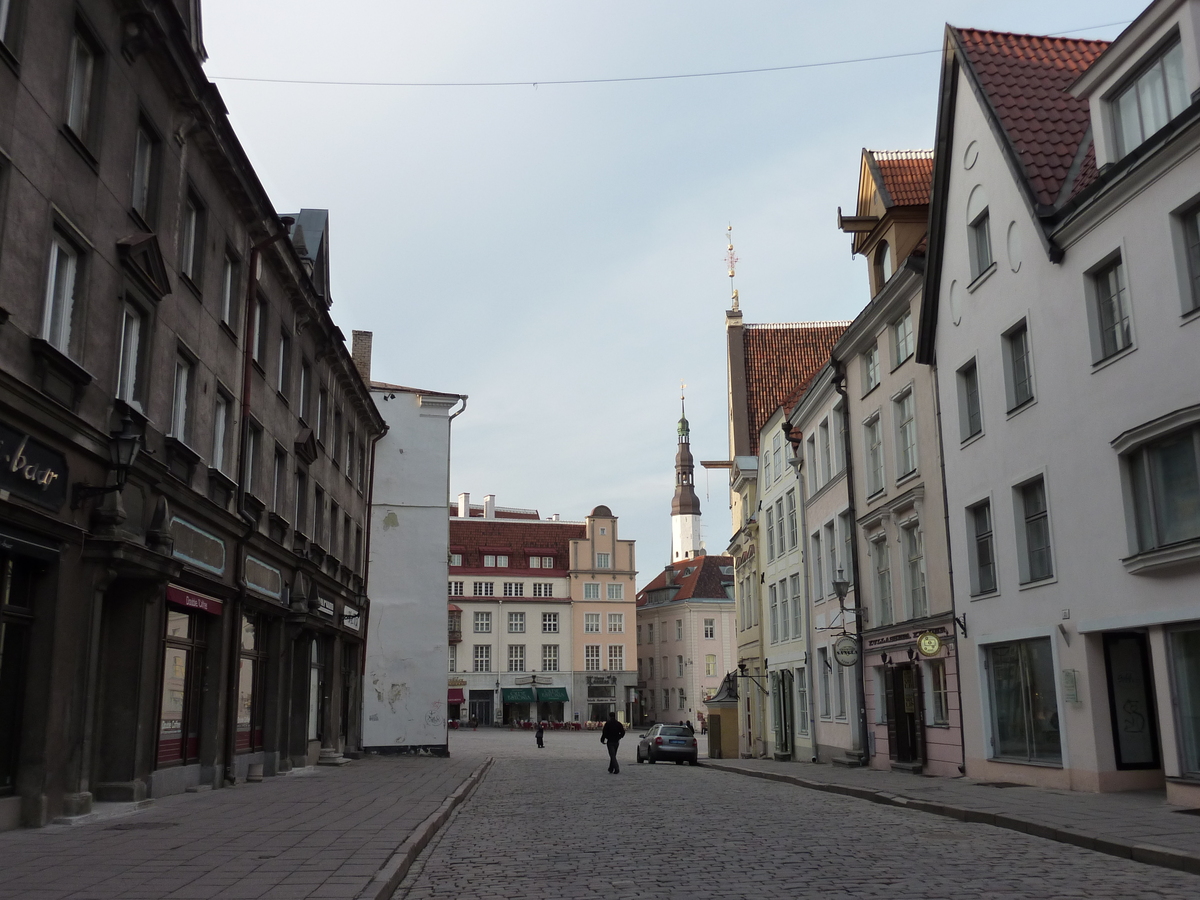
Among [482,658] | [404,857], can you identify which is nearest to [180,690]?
[404,857]

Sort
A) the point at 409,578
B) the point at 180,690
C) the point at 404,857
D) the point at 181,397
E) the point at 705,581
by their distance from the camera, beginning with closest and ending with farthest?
the point at 404,857
the point at 181,397
the point at 180,690
the point at 409,578
the point at 705,581

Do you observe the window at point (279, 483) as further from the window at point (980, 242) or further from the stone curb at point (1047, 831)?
the window at point (980, 242)

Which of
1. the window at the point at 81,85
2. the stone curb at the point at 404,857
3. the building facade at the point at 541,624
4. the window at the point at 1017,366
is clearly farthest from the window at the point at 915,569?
the building facade at the point at 541,624

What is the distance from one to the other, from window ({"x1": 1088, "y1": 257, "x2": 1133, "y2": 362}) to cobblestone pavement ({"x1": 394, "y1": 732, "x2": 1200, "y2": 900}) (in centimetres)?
732

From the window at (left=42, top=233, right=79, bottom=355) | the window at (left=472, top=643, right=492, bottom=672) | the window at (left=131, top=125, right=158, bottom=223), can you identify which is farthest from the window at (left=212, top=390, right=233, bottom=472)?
the window at (left=472, top=643, right=492, bottom=672)

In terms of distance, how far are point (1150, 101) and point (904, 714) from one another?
14.8 meters

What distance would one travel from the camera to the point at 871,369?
2880 centimetres

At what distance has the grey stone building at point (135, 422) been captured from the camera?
12031 mm

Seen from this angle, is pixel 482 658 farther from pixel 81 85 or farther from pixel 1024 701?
pixel 81 85

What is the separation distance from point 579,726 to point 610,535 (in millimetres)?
16305

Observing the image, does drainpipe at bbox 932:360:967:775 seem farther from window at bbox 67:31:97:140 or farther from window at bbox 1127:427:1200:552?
window at bbox 67:31:97:140

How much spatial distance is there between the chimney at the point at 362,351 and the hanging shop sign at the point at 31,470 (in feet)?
99.6

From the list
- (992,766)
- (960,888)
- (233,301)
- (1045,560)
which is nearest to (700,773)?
(992,766)

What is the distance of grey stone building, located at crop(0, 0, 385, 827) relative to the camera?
12031 millimetres
